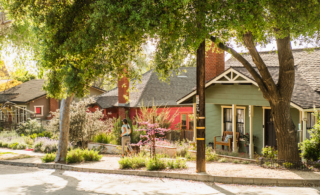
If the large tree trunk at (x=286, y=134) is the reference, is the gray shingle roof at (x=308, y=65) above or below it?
above

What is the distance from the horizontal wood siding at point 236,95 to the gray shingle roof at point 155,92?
7.15 metres

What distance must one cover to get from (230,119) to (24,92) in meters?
23.1

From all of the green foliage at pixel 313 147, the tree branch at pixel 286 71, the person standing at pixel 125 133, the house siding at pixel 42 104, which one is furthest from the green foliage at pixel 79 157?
the house siding at pixel 42 104

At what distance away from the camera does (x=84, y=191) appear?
28.9 ft

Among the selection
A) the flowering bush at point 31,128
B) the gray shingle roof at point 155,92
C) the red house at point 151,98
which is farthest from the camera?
the gray shingle roof at point 155,92

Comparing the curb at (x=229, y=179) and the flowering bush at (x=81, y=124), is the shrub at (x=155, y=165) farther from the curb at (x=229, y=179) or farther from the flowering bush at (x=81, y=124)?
the flowering bush at (x=81, y=124)

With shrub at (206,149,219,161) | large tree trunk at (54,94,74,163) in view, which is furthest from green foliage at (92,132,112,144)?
shrub at (206,149,219,161)

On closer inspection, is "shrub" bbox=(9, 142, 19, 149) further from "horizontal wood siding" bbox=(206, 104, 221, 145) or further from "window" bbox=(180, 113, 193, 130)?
"horizontal wood siding" bbox=(206, 104, 221, 145)

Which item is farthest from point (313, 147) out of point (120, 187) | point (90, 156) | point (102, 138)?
point (102, 138)

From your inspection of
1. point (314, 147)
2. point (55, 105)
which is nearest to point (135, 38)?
point (314, 147)

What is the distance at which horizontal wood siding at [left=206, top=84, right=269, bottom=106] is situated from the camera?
16.0m

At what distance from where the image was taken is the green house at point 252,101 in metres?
15.3

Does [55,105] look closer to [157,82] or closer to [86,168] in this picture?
[157,82]

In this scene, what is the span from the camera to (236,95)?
56.0 ft
